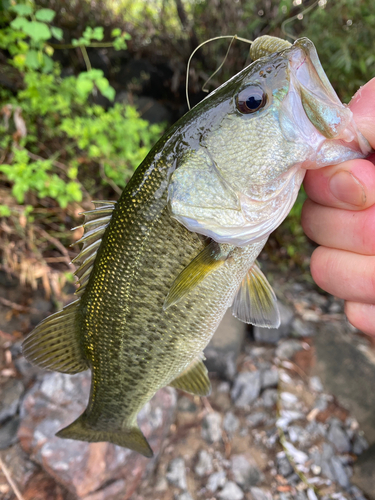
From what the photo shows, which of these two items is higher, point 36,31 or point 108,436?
point 36,31

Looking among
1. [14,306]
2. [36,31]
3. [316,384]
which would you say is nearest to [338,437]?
[316,384]

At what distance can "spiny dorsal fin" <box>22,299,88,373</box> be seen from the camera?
126cm

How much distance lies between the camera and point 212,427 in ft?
8.48

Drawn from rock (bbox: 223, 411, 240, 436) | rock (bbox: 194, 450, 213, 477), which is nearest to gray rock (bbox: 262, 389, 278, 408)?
rock (bbox: 223, 411, 240, 436)

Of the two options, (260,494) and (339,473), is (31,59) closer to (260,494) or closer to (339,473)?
(260,494)

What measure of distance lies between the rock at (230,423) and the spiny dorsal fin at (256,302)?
1888 mm

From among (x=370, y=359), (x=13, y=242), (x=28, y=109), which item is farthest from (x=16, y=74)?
(x=370, y=359)

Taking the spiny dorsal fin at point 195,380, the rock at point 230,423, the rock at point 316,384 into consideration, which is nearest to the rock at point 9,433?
the spiny dorsal fin at point 195,380

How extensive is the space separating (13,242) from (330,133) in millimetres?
2625

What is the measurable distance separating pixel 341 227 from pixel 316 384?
2517 mm

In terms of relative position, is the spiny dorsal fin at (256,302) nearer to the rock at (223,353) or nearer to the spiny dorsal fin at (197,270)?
the spiny dorsal fin at (197,270)

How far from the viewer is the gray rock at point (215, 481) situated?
2.28 meters

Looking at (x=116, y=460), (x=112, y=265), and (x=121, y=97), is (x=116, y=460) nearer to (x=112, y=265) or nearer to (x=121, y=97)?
(x=112, y=265)

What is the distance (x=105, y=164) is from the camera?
2.96 m
